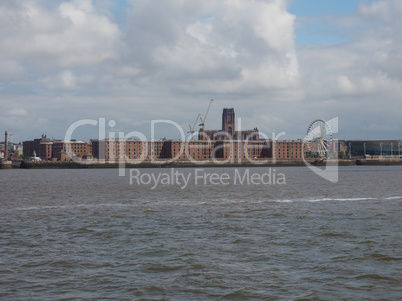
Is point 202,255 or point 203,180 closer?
point 202,255

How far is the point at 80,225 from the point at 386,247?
688 inches

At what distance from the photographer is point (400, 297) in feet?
47.1

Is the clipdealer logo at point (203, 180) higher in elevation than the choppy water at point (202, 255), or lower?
lower

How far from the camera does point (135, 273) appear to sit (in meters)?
17.1

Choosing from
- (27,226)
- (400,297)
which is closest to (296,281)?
(400,297)

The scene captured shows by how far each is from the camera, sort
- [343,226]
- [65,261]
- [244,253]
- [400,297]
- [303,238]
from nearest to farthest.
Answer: [400,297], [65,261], [244,253], [303,238], [343,226]

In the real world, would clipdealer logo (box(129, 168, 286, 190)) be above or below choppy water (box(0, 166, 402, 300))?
below

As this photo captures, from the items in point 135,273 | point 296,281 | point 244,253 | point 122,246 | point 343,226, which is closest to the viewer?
point 296,281

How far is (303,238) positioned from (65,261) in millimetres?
11746

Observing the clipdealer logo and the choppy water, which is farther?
the clipdealer logo

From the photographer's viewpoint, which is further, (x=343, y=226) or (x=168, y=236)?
(x=343, y=226)

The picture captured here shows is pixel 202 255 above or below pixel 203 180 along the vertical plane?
above

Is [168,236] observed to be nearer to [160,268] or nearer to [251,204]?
[160,268]

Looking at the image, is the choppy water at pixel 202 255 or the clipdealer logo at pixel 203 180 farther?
the clipdealer logo at pixel 203 180
